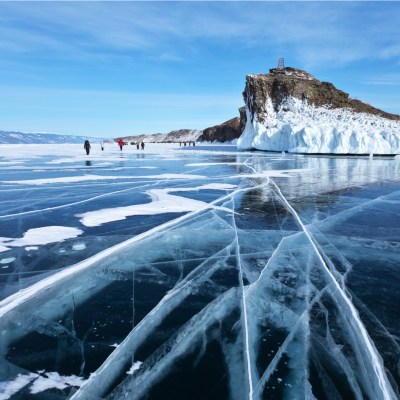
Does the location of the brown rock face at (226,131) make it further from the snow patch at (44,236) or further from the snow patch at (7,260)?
the snow patch at (7,260)

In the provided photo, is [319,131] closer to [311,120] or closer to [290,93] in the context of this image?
[311,120]

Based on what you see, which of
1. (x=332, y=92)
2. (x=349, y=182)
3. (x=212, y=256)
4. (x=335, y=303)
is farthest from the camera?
(x=332, y=92)

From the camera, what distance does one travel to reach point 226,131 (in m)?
89.2

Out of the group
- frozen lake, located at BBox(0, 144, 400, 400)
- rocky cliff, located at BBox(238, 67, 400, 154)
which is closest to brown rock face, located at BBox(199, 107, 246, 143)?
rocky cliff, located at BBox(238, 67, 400, 154)

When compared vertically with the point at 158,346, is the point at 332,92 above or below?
above

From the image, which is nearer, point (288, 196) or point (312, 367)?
point (312, 367)

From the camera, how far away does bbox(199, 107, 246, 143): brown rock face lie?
85.6 m

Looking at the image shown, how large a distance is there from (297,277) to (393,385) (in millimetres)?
1502

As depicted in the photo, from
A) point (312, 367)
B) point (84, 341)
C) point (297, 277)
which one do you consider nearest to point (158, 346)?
point (84, 341)

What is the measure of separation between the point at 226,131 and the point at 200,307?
8927 centimetres

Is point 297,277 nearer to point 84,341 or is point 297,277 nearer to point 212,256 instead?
point 212,256

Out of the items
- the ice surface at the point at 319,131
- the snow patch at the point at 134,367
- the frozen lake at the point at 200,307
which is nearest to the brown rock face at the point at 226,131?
the ice surface at the point at 319,131

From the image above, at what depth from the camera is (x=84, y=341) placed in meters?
2.38

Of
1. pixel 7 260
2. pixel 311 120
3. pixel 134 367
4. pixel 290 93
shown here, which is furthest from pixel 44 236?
pixel 290 93
